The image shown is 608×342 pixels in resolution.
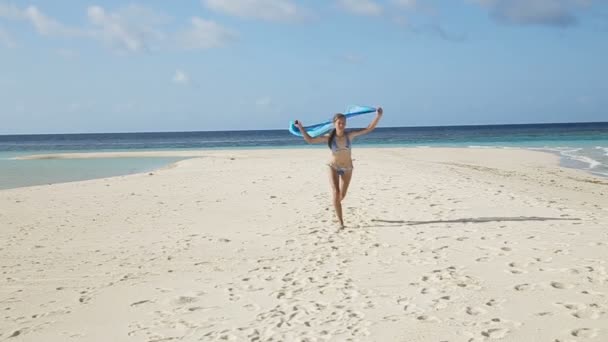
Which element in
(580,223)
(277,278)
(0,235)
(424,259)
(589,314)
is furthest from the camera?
(0,235)

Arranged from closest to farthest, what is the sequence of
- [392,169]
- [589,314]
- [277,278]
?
[589,314] < [277,278] < [392,169]

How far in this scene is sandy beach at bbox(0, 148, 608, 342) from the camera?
13.9ft

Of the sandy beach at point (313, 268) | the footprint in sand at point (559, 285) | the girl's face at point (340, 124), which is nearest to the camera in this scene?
the sandy beach at point (313, 268)

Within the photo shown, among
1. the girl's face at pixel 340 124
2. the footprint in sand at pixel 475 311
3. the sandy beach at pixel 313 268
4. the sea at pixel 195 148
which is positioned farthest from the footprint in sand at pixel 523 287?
the sea at pixel 195 148

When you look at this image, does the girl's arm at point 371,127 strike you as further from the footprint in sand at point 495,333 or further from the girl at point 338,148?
the footprint in sand at point 495,333

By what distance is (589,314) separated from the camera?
A: 13.5ft

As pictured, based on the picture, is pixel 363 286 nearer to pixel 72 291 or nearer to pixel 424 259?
pixel 424 259

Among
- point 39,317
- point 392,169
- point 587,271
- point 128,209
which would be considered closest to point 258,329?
point 39,317

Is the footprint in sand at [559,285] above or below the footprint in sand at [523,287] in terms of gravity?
above

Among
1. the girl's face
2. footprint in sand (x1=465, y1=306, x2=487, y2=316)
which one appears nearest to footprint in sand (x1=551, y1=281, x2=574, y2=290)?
footprint in sand (x1=465, y1=306, x2=487, y2=316)

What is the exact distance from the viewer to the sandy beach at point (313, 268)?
4.23m

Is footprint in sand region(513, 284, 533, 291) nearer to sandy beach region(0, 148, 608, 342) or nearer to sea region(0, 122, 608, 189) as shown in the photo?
sandy beach region(0, 148, 608, 342)

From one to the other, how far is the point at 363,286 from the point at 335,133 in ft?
10.3

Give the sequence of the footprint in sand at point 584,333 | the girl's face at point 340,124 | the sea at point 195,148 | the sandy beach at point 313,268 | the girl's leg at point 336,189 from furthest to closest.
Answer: the sea at point 195,148
the girl's leg at point 336,189
the girl's face at point 340,124
the sandy beach at point 313,268
the footprint in sand at point 584,333
